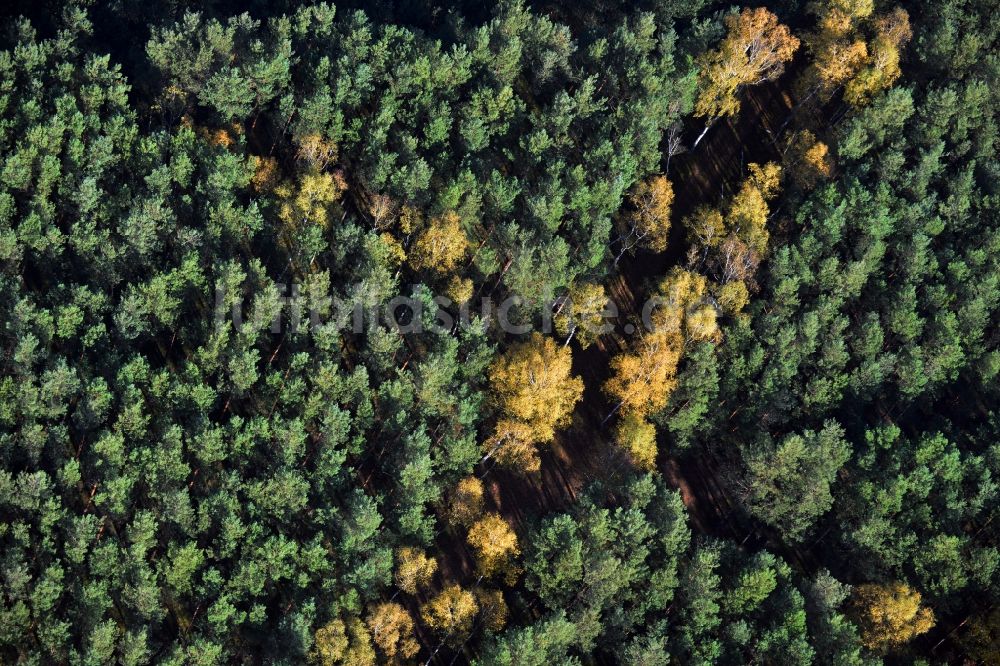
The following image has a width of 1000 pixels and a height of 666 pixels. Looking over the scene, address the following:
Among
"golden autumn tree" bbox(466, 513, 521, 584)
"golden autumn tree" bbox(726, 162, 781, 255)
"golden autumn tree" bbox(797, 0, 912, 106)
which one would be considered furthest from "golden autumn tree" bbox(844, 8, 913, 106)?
"golden autumn tree" bbox(466, 513, 521, 584)

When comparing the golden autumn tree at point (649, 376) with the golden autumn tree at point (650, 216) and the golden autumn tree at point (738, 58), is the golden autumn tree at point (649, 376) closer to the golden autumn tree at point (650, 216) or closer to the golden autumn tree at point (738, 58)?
the golden autumn tree at point (650, 216)

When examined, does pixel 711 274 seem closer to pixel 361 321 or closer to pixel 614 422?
pixel 614 422

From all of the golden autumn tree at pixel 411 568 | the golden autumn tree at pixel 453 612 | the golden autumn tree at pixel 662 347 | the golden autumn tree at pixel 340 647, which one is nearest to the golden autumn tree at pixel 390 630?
the golden autumn tree at pixel 340 647

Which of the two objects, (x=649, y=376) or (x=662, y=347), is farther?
(x=662, y=347)

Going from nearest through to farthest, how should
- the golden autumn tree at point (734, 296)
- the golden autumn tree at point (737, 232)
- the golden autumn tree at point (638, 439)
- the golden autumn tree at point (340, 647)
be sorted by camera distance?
the golden autumn tree at point (340, 647), the golden autumn tree at point (638, 439), the golden autumn tree at point (734, 296), the golden autumn tree at point (737, 232)

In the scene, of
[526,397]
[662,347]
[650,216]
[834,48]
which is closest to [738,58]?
[834,48]

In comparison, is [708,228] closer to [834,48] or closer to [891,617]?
[834,48]

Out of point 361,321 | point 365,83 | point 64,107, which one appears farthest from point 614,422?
point 64,107
